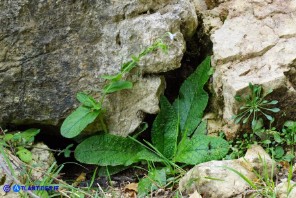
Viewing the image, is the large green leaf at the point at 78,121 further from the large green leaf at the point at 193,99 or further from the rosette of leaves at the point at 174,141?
the large green leaf at the point at 193,99

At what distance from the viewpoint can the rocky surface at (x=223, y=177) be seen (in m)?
2.44

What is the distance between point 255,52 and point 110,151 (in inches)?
41.7

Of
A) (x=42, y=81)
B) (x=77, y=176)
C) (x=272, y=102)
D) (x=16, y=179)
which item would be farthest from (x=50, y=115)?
(x=272, y=102)

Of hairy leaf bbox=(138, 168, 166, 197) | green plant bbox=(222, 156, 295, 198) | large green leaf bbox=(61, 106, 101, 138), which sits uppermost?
large green leaf bbox=(61, 106, 101, 138)

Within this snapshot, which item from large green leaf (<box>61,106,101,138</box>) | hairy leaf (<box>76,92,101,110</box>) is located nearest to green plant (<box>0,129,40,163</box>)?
large green leaf (<box>61,106,101,138</box>)

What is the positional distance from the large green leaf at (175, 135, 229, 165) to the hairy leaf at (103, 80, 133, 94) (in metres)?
0.48

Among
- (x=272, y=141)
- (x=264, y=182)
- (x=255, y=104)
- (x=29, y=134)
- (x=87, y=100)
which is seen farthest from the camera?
(x=29, y=134)

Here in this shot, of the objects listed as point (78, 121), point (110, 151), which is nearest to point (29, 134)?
point (78, 121)

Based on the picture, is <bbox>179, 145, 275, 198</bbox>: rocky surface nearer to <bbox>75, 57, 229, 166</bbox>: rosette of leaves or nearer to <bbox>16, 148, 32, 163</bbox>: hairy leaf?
<bbox>75, 57, 229, 166</bbox>: rosette of leaves

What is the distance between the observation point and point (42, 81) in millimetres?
2990

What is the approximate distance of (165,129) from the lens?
3078 millimetres

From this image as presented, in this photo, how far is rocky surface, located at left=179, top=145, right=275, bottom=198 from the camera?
2.44 m

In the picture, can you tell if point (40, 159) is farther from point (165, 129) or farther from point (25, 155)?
point (165, 129)

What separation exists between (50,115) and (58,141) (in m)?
0.33
